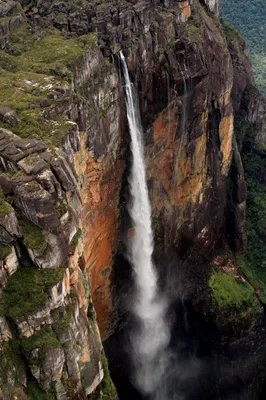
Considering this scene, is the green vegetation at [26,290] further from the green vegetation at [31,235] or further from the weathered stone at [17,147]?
the weathered stone at [17,147]

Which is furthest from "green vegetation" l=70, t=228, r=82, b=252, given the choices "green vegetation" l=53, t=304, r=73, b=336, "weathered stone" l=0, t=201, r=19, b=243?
"weathered stone" l=0, t=201, r=19, b=243

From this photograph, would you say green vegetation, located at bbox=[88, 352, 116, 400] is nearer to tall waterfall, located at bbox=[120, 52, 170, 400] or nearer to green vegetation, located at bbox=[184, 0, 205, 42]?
tall waterfall, located at bbox=[120, 52, 170, 400]

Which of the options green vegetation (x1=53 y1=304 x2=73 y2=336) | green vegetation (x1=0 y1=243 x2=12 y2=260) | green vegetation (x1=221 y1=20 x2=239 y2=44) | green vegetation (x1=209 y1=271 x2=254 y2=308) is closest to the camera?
green vegetation (x1=0 y1=243 x2=12 y2=260)

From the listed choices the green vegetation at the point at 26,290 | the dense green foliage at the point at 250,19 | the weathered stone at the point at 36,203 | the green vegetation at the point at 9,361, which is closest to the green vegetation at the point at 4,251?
the green vegetation at the point at 26,290

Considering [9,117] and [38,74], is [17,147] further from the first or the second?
[38,74]

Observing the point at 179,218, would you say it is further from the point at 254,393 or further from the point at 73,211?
Result: the point at 73,211

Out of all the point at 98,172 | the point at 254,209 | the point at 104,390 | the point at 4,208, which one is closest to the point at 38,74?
the point at 98,172
